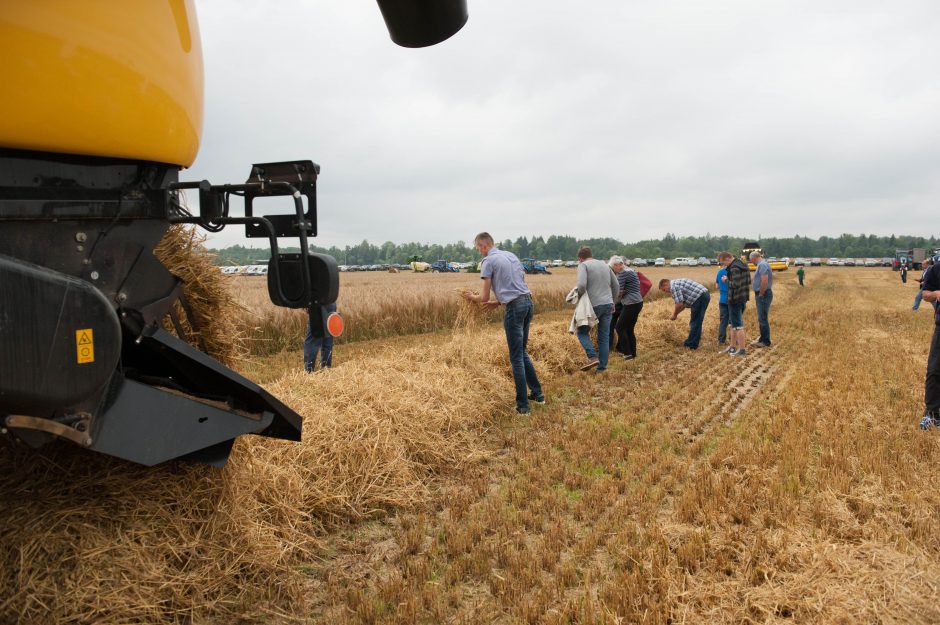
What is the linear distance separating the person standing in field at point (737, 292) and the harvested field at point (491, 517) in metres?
3.84

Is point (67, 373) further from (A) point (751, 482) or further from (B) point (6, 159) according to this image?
(A) point (751, 482)

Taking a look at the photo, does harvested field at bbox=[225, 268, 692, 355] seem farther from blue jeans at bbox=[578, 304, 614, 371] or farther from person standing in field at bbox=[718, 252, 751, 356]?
person standing in field at bbox=[718, 252, 751, 356]

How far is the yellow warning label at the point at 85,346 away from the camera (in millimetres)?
1835

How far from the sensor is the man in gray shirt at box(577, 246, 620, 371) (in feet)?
30.9

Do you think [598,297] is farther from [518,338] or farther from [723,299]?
[723,299]

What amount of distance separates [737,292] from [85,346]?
1099cm

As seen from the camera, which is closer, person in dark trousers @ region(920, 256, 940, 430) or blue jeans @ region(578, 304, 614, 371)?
person in dark trousers @ region(920, 256, 940, 430)

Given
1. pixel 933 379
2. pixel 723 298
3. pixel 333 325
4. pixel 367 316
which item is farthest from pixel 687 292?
pixel 333 325

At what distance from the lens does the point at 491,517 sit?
13.6ft

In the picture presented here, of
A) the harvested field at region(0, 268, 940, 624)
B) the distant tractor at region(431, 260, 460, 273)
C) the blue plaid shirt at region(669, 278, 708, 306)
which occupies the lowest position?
the harvested field at region(0, 268, 940, 624)

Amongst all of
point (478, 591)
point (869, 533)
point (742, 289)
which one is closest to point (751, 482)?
point (869, 533)

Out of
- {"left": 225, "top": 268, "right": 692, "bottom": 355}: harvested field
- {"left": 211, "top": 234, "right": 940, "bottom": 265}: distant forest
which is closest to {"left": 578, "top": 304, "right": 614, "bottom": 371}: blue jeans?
{"left": 225, "top": 268, "right": 692, "bottom": 355}: harvested field

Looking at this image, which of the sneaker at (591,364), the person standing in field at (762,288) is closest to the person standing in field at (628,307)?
the sneaker at (591,364)

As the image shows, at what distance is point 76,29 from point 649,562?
366 cm
